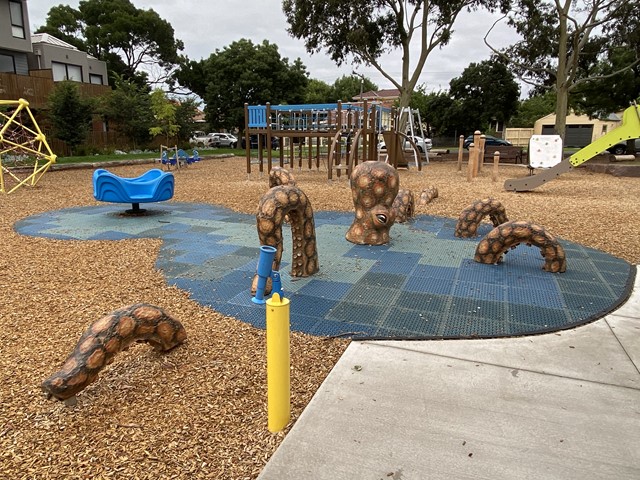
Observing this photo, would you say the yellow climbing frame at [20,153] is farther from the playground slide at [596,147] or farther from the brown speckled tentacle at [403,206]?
the playground slide at [596,147]

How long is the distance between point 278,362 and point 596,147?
1108 centimetres

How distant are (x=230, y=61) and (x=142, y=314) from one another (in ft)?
116

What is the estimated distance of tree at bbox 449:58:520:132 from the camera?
3759 centimetres

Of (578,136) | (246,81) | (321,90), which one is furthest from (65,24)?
(578,136)

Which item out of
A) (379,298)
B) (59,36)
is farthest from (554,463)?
(59,36)

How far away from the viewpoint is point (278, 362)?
91.2 inches

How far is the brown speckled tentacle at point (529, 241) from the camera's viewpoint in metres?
5.12

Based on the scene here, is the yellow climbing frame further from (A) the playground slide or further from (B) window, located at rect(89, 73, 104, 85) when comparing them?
(B) window, located at rect(89, 73, 104, 85)

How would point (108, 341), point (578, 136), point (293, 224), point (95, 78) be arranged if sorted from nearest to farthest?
point (108, 341)
point (293, 224)
point (95, 78)
point (578, 136)

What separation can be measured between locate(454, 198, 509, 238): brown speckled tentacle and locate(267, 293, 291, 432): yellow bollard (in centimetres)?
503

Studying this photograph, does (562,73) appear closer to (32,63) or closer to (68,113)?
(68,113)

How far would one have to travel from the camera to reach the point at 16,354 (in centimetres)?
326

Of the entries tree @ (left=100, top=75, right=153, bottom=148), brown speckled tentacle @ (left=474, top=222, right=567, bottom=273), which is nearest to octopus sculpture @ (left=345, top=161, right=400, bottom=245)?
brown speckled tentacle @ (left=474, top=222, right=567, bottom=273)

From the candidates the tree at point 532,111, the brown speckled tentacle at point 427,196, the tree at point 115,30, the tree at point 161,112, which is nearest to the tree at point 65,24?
the tree at point 115,30
